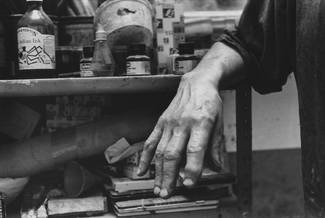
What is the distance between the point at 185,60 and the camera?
4.17 feet

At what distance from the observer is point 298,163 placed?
1.88 metres

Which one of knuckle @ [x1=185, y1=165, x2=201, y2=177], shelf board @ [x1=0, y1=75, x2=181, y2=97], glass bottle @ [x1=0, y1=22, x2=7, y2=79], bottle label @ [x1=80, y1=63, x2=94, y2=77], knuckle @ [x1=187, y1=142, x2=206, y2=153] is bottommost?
knuckle @ [x1=185, y1=165, x2=201, y2=177]

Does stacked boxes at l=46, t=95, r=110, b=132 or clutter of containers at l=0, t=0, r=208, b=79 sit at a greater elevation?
clutter of containers at l=0, t=0, r=208, b=79

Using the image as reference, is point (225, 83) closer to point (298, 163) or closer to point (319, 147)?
point (319, 147)

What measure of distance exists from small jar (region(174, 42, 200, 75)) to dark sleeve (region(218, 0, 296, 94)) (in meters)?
0.18

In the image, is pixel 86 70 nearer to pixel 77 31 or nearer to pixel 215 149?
pixel 77 31

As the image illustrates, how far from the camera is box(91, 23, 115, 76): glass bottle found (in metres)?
1.27

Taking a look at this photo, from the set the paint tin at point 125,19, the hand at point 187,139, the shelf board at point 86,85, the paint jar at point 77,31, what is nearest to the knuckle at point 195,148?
the hand at point 187,139

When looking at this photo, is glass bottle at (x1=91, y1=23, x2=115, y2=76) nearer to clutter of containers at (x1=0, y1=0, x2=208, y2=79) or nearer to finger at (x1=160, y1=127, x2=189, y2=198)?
clutter of containers at (x1=0, y1=0, x2=208, y2=79)

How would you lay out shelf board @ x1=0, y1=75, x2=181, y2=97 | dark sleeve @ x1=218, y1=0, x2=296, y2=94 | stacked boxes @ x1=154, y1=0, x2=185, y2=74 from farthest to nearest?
stacked boxes @ x1=154, y1=0, x2=185, y2=74
shelf board @ x1=0, y1=75, x2=181, y2=97
dark sleeve @ x1=218, y1=0, x2=296, y2=94

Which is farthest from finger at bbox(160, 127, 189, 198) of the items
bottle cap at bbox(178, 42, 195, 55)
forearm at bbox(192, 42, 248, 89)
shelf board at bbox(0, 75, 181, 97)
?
bottle cap at bbox(178, 42, 195, 55)

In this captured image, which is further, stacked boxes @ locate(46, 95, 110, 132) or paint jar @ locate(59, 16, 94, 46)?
stacked boxes @ locate(46, 95, 110, 132)

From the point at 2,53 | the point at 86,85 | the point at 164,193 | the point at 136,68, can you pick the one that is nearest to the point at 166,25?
the point at 136,68

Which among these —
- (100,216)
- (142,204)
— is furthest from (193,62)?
(100,216)
